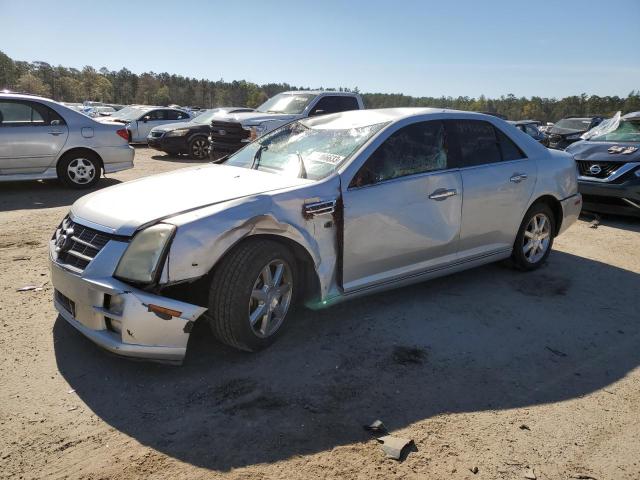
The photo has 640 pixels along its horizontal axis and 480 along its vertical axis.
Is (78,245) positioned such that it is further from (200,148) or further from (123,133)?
(200,148)

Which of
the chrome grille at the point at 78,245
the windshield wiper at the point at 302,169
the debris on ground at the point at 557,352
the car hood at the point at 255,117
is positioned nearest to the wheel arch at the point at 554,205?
the debris on ground at the point at 557,352

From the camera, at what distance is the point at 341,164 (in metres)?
3.76

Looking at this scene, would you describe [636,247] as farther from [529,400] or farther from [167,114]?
[167,114]

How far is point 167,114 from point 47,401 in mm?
17776

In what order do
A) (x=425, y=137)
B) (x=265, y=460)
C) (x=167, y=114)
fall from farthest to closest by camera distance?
(x=167, y=114) < (x=425, y=137) < (x=265, y=460)

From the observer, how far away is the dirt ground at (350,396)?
2424 mm

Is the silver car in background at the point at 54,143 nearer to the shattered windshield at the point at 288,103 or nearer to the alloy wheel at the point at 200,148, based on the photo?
the shattered windshield at the point at 288,103

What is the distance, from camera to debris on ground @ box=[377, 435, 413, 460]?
248cm

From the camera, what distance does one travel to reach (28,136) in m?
8.23

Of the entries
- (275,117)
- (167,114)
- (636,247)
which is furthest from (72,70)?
(636,247)

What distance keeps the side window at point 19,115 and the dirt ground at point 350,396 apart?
4.73 meters

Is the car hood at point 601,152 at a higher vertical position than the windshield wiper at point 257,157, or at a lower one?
lower

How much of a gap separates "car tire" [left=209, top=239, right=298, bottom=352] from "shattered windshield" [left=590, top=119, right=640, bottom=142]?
25.5ft

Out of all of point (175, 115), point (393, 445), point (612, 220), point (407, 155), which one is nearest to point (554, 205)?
point (407, 155)
